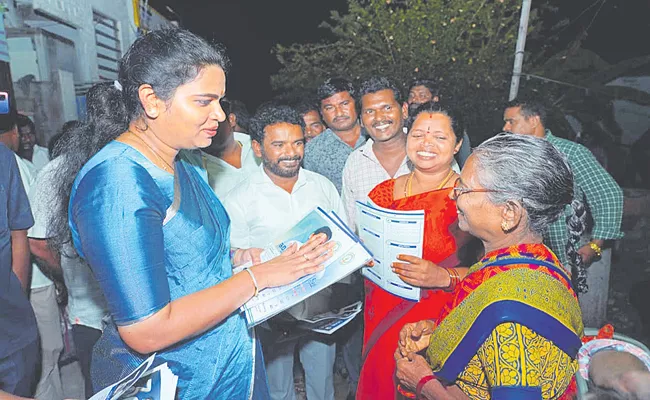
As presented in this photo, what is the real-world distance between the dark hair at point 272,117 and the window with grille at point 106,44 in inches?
272

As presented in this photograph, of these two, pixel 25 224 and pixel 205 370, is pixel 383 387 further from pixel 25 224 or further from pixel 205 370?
pixel 25 224

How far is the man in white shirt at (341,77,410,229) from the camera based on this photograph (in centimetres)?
316

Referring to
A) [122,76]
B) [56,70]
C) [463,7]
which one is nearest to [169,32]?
[122,76]

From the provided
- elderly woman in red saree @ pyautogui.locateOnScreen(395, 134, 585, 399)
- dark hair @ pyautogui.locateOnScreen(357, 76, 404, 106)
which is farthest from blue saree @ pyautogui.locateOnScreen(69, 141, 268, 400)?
dark hair @ pyautogui.locateOnScreen(357, 76, 404, 106)

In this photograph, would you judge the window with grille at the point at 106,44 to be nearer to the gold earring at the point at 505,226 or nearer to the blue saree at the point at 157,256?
the blue saree at the point at 157,256

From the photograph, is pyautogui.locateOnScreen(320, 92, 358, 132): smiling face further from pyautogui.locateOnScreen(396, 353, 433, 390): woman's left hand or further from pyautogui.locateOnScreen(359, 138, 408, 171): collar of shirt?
pyautogui.locateOnScreen(396, 353, 433, 390): woman's left hand

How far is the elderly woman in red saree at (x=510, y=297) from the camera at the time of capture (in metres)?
1.16

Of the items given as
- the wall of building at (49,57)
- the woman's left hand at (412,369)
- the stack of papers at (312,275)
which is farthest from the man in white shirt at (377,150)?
the wall of building at (49,57)

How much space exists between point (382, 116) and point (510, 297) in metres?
2.21

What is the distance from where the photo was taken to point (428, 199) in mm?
2352

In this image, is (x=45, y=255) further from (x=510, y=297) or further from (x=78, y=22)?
(x=78, y=22)

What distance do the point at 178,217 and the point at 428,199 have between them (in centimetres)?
141

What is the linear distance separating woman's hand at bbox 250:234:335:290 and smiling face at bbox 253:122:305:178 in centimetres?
128

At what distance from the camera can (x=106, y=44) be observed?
8961 mm
